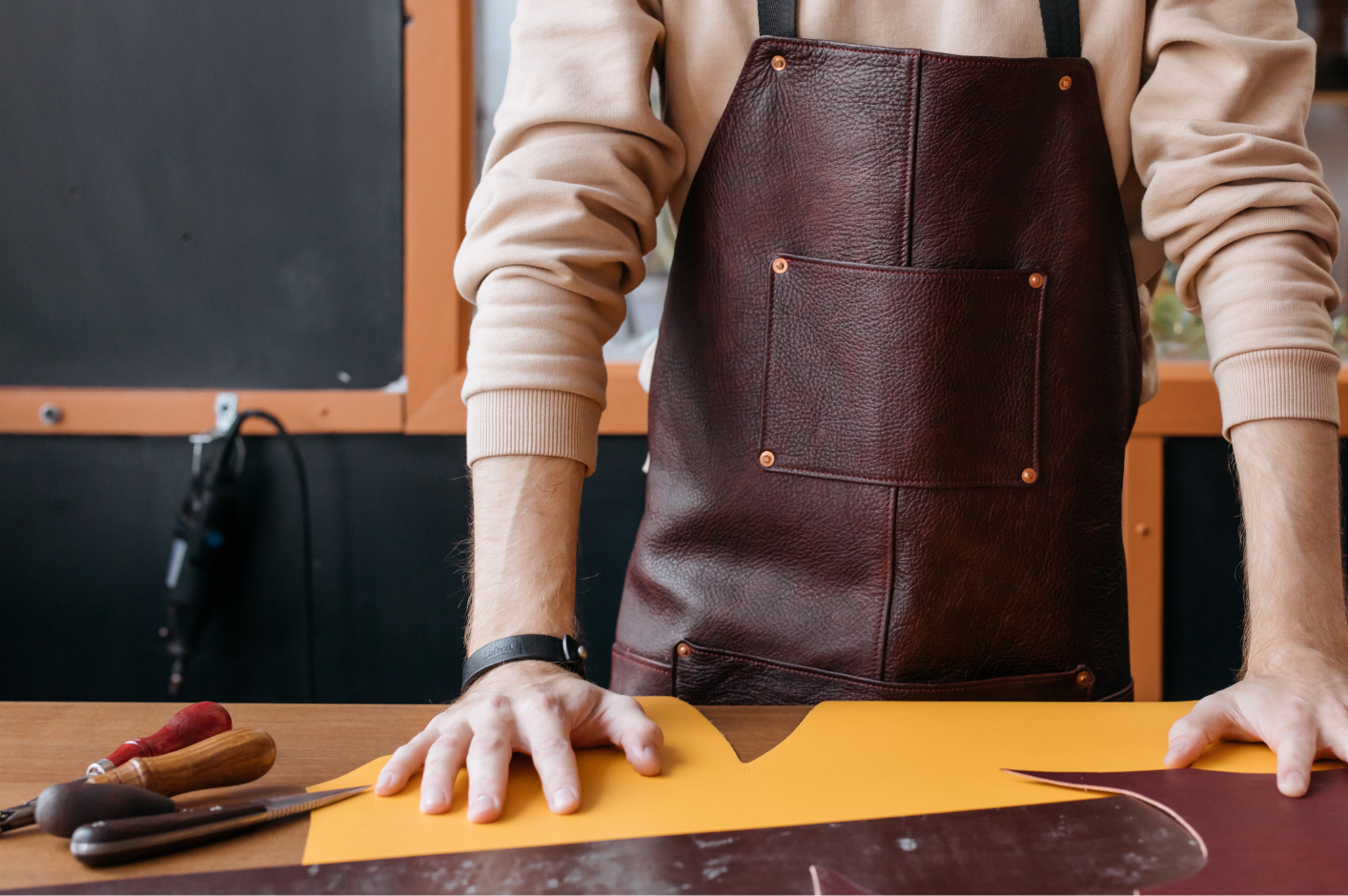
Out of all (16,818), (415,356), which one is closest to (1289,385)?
(16,818)

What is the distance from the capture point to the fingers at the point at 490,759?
55 cm

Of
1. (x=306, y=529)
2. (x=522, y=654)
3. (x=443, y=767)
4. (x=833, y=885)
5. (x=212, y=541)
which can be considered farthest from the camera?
(x=306, y=529)

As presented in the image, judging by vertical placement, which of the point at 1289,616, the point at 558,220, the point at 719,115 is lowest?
the point at 1289,616

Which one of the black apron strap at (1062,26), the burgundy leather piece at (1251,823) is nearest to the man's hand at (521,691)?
the burgundy leather piece at (1251,823)

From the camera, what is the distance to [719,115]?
89 centimetres

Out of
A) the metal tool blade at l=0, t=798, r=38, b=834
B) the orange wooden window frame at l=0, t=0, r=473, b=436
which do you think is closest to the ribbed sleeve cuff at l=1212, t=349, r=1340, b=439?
the metal tool blade at l=0, t=798, r=38, b=834

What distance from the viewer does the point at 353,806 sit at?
567mm

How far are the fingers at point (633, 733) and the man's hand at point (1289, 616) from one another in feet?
1.09

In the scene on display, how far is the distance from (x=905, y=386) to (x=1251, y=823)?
1.32ft

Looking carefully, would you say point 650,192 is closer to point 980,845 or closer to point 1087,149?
point 1087,149

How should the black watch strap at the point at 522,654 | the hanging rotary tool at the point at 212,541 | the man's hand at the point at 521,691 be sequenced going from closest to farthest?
1. the man's hand at the point at 521,691
2. the black watch strap at the point at 522,654
3. the hanging rotary tool at the point at 212,541

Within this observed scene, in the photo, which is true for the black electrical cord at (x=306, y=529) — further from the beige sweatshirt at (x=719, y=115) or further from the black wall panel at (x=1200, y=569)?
the black wall panel at (x=1200, y=569)

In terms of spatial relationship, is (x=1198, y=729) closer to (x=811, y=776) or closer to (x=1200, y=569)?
(x=811, y=776)

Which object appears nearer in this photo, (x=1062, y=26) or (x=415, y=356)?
(x=1062, y=26)
